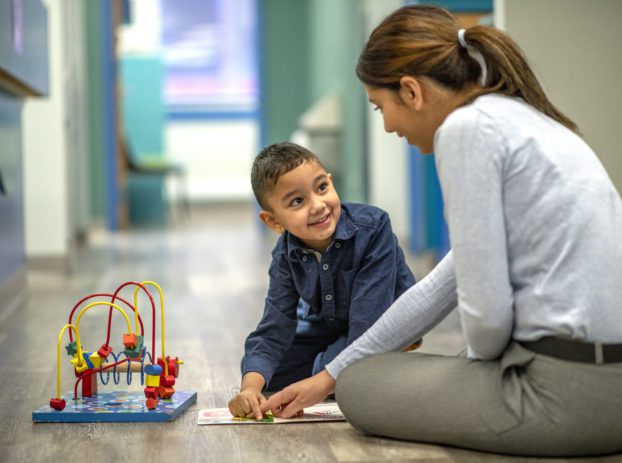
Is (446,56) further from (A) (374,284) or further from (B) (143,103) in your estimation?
(B) (143,103)

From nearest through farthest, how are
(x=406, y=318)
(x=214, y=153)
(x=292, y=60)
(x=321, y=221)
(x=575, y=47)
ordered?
(x=406, y=318), (x=321, y=221), (x=575, y=47), (x=292, y=60), (x=214, y=153)

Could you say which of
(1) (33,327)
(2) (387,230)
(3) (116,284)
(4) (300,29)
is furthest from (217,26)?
(2) (387,230)

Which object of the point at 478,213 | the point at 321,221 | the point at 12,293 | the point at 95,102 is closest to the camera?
the point at 478,213

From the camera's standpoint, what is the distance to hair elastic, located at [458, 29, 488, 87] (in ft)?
4.99

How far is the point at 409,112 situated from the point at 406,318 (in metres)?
0.36

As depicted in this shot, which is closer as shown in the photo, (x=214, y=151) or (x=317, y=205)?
(x=317, y=205)

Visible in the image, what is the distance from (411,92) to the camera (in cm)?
155

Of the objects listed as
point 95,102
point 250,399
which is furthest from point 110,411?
point 95,102

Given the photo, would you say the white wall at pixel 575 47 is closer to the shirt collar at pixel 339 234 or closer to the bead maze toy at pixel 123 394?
the shirt collar at pixel 339 234

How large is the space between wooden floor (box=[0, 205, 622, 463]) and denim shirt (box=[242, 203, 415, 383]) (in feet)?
0.58

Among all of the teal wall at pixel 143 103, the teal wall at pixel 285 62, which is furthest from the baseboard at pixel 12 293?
the teal wall at pixel 143 103

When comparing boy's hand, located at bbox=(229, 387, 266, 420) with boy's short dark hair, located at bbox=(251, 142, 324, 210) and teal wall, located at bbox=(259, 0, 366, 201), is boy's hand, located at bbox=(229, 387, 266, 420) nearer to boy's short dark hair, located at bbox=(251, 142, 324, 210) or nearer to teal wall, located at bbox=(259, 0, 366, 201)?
boy's short dark hair, located at bbox=(251, 142, 324, 210)

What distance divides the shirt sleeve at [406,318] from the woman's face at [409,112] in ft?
0.76

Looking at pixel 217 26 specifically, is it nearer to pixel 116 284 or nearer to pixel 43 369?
pixel 116 284
